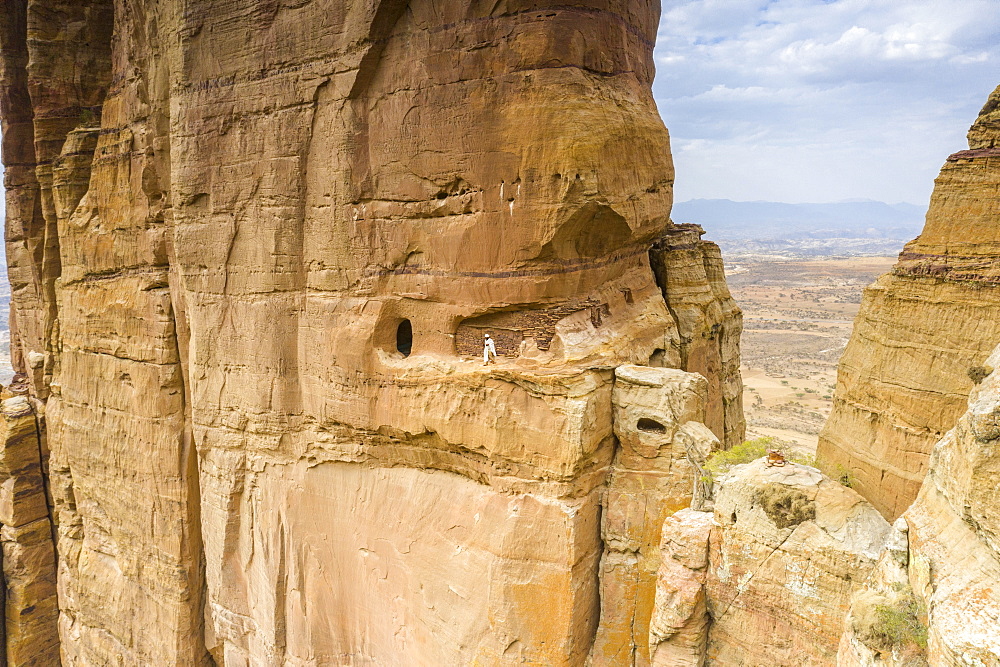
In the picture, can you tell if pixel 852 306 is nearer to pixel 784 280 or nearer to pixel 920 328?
pixel 784 280

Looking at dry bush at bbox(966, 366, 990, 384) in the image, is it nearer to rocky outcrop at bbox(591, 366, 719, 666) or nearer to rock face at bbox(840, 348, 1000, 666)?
rocky outcrop at bbox(591, 366, 719, 666)

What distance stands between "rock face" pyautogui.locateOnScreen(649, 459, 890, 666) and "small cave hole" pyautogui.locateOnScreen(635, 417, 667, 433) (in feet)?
5.65

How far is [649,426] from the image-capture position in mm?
10977

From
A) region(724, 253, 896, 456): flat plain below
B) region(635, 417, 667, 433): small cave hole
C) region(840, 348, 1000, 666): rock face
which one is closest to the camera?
region(840, 348, 1000, 666): rock face

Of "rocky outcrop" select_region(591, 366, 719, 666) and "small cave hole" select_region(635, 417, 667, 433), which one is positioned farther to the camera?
"small cave hole" select_region(635, 417, 667, 433)

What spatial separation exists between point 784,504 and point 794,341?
79.5 meters

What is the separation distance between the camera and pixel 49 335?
20625mm

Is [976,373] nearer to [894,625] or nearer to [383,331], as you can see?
[894,625]

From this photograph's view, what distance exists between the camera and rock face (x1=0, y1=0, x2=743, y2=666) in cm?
1051

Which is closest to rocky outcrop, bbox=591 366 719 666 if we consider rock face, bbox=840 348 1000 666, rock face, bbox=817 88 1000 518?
rock face, bbox=840 348 1000 666

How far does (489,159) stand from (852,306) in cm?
10752

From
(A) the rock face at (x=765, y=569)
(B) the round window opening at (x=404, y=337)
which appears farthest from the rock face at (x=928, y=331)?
(B) the round window opening at (x=404, y=337)

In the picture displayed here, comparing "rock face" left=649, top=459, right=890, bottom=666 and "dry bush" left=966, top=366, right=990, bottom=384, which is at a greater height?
"dry bush" left=966, top=366, right=990, bottom=384

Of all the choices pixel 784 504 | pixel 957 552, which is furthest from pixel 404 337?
pixel 957 552
